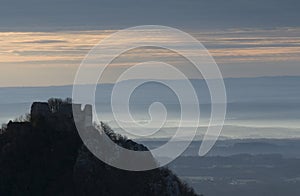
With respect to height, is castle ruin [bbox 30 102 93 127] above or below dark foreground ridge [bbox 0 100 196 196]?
above

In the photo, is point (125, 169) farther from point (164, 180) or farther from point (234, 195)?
point (234, 195)

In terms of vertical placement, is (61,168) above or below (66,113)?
below

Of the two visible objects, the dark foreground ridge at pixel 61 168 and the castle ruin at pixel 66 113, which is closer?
the dark foreground ridge at pixel 61 168

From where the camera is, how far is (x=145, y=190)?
259 feet

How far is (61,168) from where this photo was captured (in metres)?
80.0

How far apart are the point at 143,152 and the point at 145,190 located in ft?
19.1

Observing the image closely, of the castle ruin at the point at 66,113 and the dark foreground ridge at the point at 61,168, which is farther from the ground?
the castle ruin at the point at 66,113

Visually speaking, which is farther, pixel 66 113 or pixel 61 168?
pixel 66 113

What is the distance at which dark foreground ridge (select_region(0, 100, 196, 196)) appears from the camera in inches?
3088

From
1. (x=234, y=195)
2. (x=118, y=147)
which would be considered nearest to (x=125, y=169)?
(x=118, y=147)

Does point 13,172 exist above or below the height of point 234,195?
below

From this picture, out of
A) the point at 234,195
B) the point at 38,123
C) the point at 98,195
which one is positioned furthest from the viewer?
the point at 234,195

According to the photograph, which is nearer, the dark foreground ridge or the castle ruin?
the dark foreground ridge

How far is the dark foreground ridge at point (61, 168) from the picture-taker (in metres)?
78.4
